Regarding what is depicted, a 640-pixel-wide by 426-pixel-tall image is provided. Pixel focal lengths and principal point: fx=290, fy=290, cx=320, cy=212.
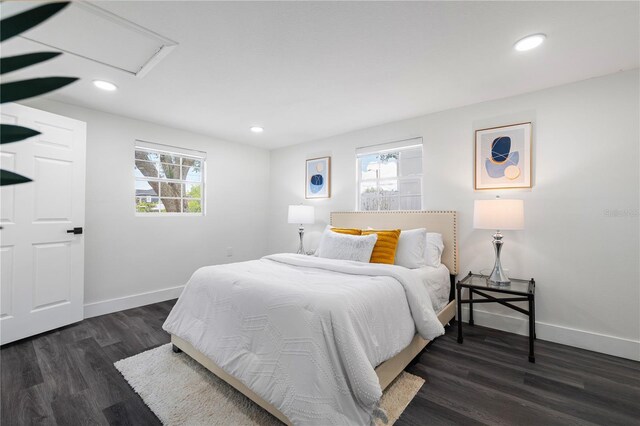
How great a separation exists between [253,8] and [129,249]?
126 inches

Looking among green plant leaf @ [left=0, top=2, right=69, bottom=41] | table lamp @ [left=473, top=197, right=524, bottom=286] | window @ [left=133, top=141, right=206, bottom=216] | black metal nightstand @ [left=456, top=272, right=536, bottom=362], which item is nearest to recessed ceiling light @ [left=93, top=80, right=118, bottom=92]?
window @ [left=133, top=141, right=206, bottom=216]

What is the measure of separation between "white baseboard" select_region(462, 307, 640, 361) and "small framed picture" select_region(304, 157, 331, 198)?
2440mm

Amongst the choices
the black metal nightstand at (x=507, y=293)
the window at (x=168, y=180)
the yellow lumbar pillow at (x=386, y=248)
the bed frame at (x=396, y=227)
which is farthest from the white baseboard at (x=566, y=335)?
the window at (x=168, y=180)

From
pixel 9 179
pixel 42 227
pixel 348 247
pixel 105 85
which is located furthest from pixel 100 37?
pixel 348 247

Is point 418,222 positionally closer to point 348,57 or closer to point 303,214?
point 303,214

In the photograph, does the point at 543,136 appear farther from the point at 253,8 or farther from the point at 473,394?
the point at 253,8

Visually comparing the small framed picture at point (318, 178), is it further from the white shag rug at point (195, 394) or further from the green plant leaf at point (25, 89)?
the green plant leaf at point (25, 89)

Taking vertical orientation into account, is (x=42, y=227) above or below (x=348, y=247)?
above

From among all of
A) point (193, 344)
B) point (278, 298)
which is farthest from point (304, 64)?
Answer: point (193, 344)

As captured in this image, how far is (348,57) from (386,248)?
1.78 m

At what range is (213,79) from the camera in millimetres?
2600

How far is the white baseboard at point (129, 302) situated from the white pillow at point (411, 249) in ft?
9.99

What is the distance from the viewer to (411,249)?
9.84 ft

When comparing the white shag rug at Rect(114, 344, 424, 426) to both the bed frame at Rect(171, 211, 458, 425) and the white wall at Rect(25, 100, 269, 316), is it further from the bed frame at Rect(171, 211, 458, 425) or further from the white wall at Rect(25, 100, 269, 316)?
the white wall at Rect(25, 100, 269, 316)
